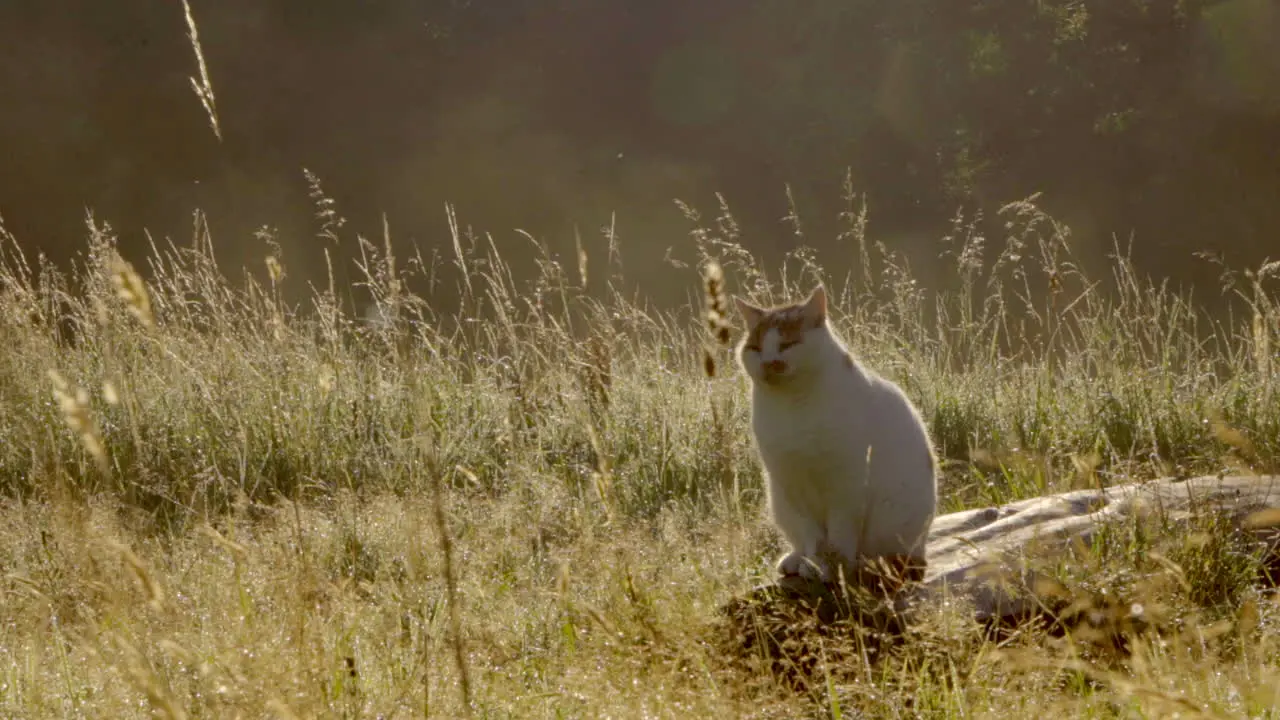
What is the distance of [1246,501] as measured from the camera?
334cm

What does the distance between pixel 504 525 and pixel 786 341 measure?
4.43 feet

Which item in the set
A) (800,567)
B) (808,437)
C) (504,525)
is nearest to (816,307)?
(808,437)

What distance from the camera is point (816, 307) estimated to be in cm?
319

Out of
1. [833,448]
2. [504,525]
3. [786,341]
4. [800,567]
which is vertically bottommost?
[504,525]

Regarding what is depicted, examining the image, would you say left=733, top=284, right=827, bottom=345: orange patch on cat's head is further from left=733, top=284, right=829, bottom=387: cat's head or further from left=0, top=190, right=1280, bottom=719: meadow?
left=0, top=190, right=1280, bottom=719: meadow

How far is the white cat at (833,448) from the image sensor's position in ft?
10.1

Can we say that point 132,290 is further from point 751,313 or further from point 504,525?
point 504,525

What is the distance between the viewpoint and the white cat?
3.09 metres

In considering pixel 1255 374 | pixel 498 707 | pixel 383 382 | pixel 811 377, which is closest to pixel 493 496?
pixel 383 382

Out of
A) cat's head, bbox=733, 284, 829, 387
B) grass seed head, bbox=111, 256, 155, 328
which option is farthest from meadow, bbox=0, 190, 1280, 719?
cat's head, bbox=733, 284, 829, 387

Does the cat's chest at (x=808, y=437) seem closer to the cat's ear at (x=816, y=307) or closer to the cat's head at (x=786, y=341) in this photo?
the cat's head at (x=786, y=341)

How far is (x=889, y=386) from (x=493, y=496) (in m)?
1.87

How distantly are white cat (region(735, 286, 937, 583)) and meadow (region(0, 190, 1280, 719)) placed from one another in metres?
0.25

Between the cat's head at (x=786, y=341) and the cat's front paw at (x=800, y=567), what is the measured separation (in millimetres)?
455
